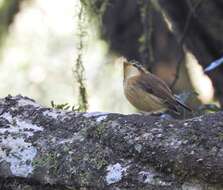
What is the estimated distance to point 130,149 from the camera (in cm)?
224

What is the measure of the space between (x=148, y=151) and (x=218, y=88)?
256 centimetres

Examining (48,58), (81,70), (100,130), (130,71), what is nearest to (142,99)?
(130,71)

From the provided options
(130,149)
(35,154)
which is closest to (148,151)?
(130,149)

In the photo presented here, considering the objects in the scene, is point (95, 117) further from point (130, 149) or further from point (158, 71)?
point (158, 71)

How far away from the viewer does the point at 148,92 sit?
A: 3.60 m

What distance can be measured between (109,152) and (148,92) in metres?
1.35

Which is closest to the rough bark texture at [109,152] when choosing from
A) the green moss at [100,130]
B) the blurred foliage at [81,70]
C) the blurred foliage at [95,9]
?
the green moss at [100,130]

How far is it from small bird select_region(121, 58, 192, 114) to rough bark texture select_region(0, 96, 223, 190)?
1.10 meters

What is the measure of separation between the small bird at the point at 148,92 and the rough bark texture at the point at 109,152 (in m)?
1.10

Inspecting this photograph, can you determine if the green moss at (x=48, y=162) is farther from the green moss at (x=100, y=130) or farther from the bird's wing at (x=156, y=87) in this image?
the bird's wing at (x=156, y=87)

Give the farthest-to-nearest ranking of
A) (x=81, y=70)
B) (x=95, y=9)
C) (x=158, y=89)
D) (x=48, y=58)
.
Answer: (x=48, y=58) < (x=95, y=9) < (x=81, y=70) < (x=158, y=89)

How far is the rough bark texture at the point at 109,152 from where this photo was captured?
214 centimetres

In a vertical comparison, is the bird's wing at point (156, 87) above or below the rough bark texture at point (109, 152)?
above

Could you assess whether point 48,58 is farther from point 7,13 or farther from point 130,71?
point 130,71
